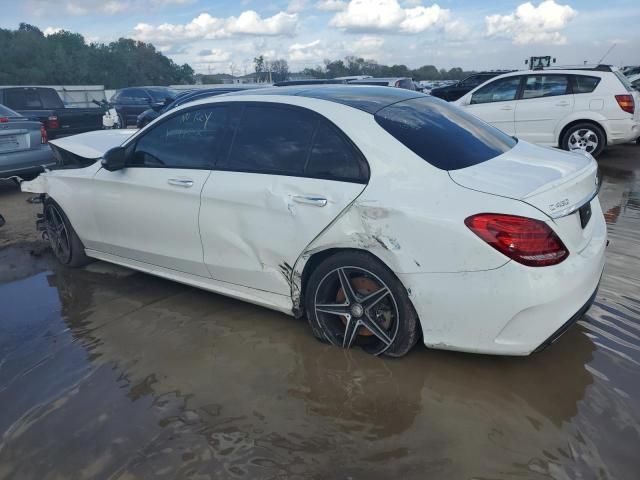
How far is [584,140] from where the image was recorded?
31.4 ft

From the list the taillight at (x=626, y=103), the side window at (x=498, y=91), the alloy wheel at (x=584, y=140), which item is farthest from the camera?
the side window at (x=498, y=91)

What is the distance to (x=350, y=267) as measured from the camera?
124 inches

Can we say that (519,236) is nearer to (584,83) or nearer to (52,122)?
(584,83)

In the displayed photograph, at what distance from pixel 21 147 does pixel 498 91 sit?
27.9ft

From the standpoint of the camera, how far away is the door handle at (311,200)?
125 inches

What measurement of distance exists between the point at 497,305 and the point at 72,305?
3382 mm

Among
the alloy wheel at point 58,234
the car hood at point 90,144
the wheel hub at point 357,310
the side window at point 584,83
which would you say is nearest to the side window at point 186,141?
the car hood at point 90,144

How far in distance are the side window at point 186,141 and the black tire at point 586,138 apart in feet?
25.2

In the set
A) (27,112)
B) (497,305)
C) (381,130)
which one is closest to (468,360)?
(497,305)

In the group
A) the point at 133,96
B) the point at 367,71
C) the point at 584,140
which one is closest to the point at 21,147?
the point at 584,140

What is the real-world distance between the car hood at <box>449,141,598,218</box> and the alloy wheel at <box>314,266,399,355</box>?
2.62 ft

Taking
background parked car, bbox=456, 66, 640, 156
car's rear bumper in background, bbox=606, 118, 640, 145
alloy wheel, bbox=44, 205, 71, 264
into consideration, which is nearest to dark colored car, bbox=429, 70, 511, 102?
background parked car, bbox=456, 66, 640, 156

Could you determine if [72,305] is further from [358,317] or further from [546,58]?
[546,58]

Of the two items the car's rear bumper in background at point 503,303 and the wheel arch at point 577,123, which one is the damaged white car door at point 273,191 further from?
the wheel arch at point 577,123
